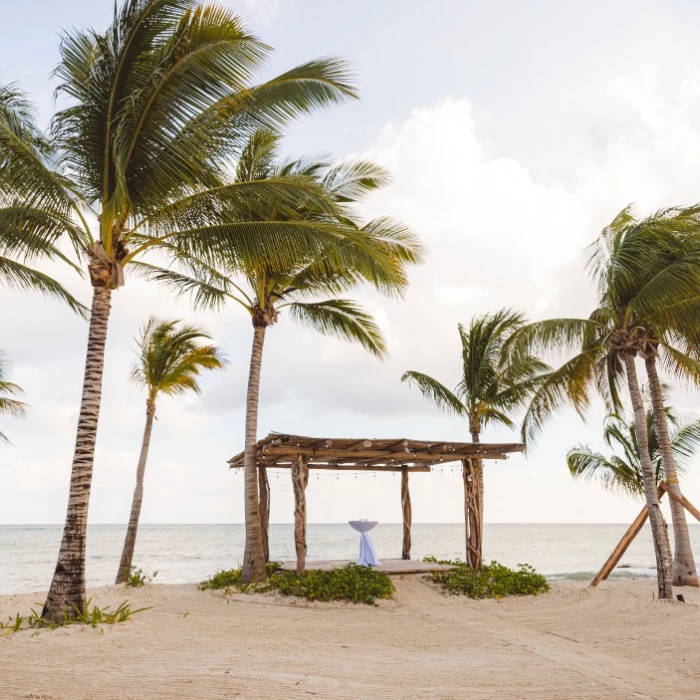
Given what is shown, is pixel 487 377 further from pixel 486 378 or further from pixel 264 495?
pixel 264 495

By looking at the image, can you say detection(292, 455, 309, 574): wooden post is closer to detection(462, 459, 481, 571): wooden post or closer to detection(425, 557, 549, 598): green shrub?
detection(425, 557, 549, 598): green shrub

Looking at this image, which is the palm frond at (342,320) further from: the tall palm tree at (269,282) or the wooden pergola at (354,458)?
the wooden pergola at (354,458)

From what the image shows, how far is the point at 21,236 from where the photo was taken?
30.3 ft

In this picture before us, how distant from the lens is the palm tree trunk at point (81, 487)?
805 cm

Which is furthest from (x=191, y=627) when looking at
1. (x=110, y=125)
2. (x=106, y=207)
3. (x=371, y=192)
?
(x=371, y=192)

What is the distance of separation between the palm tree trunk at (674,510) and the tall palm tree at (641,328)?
0.9 inches

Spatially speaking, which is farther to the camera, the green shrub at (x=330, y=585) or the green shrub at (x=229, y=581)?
the green shrub at (x=229, y=581)

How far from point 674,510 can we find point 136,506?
1341 cm

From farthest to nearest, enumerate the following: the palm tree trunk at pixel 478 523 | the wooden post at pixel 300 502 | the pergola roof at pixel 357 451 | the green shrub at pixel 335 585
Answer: the palm tree trunk at pixel 478 523
the wooden post at pixel 300 502
the pergola roof at pixel 357 451
the green shrub at pixel 335 585

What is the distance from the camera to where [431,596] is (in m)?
12.1

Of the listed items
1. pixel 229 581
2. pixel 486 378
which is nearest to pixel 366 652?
pixel 229 581

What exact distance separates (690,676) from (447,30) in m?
10.3

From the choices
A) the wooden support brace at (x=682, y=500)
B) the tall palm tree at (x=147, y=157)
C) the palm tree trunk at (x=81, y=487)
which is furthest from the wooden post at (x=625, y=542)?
the palm tree trunk at (x=81, y=487)

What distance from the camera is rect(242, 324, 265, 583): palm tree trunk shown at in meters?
12.7
